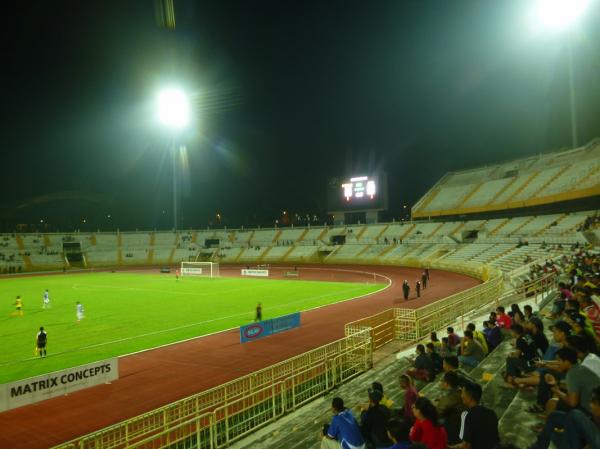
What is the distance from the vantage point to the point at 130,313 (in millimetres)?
27094

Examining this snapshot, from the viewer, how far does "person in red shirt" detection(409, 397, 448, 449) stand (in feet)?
16.5

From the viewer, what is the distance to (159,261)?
3332 inches

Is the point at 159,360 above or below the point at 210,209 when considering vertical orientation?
below

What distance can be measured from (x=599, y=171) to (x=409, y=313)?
38387 millimetres

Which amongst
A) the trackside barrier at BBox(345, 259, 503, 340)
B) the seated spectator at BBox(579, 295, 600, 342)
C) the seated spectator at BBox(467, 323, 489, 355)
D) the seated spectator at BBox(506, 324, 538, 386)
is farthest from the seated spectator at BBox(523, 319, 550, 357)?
the trackside barrier at BBox(345, 259, 503, 340)

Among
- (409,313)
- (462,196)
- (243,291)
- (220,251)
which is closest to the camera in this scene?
(409,313)

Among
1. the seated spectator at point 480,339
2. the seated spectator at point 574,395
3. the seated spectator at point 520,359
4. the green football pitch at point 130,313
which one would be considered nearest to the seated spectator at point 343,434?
the seated spectator at point 574,395

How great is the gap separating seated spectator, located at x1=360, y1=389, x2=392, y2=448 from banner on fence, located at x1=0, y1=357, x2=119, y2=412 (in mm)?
9427

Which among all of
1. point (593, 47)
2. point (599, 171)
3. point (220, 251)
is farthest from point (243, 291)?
point (220, 251)

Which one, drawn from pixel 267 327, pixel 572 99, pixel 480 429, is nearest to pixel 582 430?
pixel 480 429

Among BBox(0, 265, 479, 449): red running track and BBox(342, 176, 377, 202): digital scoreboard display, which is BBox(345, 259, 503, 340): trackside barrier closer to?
BBox(0, 265, 479, 449): red running track

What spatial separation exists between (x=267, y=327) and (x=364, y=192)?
5153cm

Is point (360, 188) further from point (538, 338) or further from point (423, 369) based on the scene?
point (538, 338)

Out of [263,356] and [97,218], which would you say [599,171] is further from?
[97,218]
